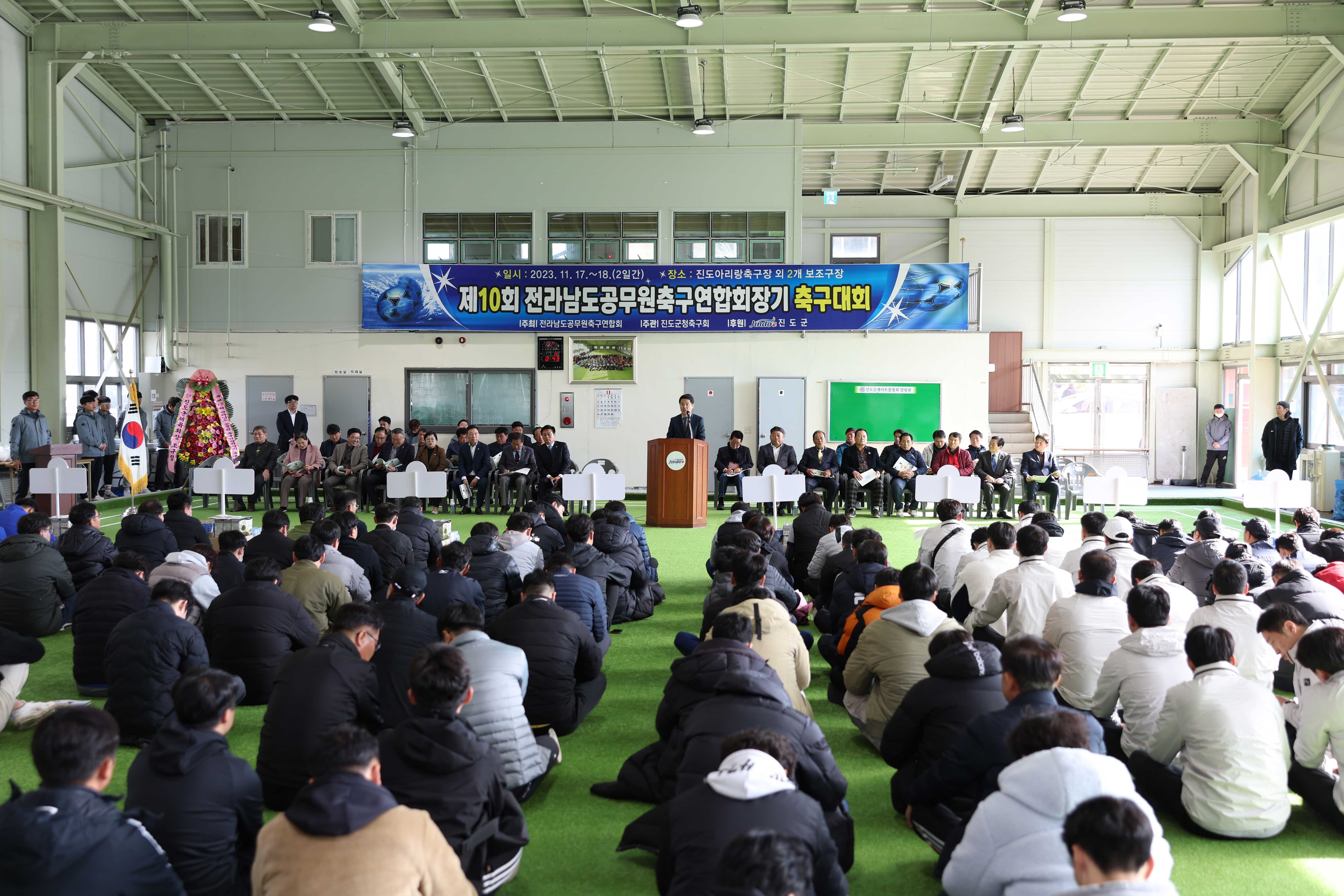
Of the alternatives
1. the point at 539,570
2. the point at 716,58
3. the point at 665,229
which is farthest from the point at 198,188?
the point at 539,570

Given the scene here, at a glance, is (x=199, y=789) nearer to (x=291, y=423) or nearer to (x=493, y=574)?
(x=493, y=574)

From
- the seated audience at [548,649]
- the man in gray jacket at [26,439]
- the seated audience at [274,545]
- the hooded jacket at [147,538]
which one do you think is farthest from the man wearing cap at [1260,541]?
the man in gray jacket at [26,439]

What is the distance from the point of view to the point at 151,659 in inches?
176

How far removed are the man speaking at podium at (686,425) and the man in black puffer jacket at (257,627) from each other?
7598 millimetres

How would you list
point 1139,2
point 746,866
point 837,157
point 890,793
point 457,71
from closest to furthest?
point 746,866, point 890,793, point 1139,2, point 457,71, point 837,157

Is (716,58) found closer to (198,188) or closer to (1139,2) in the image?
(1139,2)

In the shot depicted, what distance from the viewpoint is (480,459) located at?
14.1 meters

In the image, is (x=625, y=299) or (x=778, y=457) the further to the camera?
(x=625, y=299)

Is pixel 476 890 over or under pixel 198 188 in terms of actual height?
under

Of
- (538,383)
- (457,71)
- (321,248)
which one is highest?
(457,71)

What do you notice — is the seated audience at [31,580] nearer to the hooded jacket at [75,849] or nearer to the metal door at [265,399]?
the hooded jacket at [75,849]

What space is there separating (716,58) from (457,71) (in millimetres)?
3933

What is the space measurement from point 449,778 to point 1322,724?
3184mm

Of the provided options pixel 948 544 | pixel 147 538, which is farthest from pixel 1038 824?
pixel 147 538
